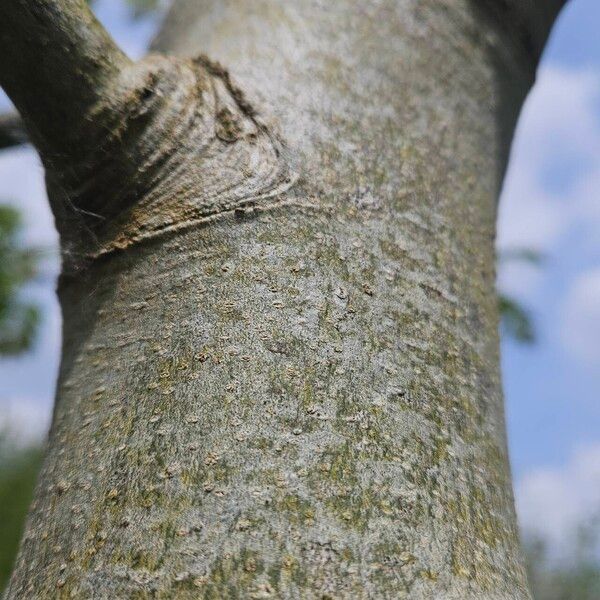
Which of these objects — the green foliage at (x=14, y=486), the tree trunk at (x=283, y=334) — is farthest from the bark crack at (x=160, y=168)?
the green foliage at (x=14, y=486)

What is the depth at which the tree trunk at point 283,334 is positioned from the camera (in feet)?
2.32

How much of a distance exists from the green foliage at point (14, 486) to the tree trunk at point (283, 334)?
36.5 feet

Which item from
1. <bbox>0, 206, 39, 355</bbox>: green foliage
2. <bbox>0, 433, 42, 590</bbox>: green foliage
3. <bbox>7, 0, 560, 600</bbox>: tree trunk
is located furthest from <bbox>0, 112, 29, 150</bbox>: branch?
<bbox>0, 433, 42, 590</bbox>: green foliage

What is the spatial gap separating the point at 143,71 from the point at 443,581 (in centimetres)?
72

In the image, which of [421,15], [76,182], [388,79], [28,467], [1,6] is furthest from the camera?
[28,467]

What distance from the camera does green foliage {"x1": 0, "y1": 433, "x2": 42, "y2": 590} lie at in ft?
36.8

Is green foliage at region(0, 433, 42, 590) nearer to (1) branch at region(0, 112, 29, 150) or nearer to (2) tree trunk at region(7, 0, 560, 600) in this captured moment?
(1) branch at region(0, 112, 29, 150)

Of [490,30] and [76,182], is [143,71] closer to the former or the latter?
[76,182]

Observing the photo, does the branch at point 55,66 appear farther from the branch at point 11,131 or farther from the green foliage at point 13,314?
the green foliage at point 13,314

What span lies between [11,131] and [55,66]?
681mm

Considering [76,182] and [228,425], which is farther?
[76,182]

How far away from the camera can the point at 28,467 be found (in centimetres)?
1194

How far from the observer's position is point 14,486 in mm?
11805

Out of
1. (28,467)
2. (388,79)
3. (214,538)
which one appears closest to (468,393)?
(214,538)
